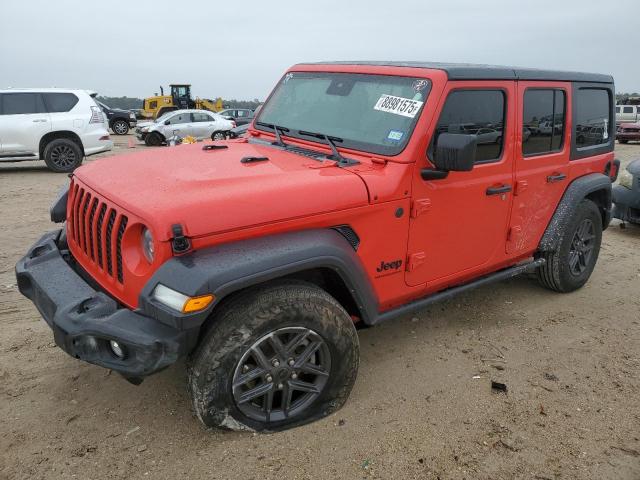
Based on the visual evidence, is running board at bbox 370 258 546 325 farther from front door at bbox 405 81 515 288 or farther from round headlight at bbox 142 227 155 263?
round headlight at bbox 142 227 155 263

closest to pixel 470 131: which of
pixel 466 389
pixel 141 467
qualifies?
pixel 466 389

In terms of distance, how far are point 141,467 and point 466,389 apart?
196 cm

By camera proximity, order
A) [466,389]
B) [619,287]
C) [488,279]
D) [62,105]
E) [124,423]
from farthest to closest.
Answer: [62,105] → [619,287] → [488,279] → [466,389] → [124,423]

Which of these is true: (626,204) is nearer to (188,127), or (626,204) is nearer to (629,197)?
(629,197)

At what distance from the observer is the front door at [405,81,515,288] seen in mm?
3053

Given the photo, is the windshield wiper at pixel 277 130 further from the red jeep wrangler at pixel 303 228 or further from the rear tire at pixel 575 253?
the rear tire at pixel 575 253

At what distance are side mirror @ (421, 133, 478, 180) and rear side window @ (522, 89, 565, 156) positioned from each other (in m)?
1.10

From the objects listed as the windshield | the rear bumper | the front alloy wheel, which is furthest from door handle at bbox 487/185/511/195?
the rear bumper

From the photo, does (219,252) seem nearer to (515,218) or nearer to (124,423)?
(124,423)

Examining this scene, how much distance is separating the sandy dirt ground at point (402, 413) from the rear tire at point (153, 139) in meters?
15.7

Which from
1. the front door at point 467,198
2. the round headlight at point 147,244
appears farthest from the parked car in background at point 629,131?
the round headlight at point 147,244

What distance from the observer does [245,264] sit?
2266 millimetres

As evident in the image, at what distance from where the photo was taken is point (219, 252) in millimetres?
2295

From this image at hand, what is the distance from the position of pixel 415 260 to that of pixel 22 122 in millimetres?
10259
